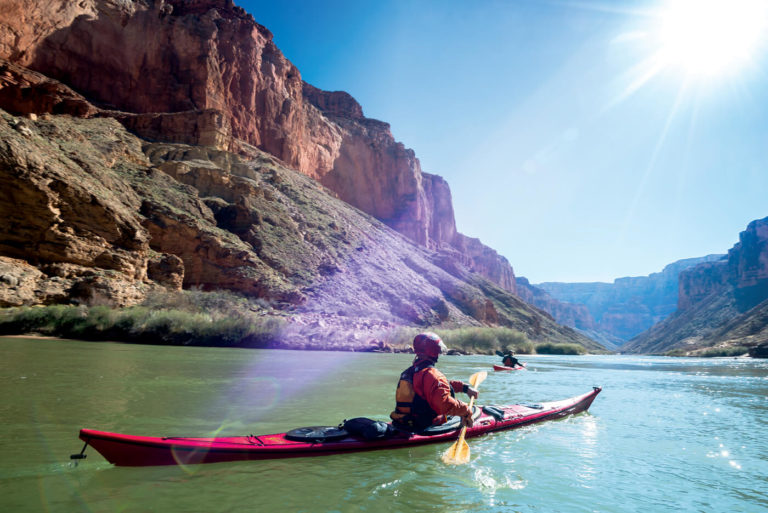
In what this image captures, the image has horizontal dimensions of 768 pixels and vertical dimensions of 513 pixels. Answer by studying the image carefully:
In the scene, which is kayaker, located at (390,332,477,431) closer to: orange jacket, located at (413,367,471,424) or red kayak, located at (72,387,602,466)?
orange jacket, located at (413,367,471,424)

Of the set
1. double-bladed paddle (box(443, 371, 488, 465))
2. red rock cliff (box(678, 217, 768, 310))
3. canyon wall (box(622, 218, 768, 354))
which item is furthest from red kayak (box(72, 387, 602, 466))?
red rock cliff (box(678, 217, 768, 310))

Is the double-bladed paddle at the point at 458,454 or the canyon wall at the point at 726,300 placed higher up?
the canyon wall at the point at 726,300

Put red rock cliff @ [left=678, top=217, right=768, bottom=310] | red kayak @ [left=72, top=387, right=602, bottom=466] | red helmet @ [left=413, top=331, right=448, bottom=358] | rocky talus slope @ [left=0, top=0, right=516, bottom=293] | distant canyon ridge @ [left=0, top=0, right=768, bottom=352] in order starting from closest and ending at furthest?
red kayak @ [left=72, top=387, right=602, bottom=466] < red helmet @ [left=413, top=331, right=448, bottom=358] < distant canyon ridge @ [left=0, top=0, right=768, bottom=352] < rocky talus slope @ [left=0, top=0, right=516, bottom=293] < red rock cliff @ [left=678, top=217, right=768, bottom=310]

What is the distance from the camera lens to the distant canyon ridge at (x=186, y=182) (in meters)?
23.8

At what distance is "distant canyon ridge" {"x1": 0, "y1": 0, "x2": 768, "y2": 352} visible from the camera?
2380 centimetres

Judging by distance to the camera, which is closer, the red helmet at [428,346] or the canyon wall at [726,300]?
the red helmet at [428,346]

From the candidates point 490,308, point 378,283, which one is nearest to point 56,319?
point 378,283

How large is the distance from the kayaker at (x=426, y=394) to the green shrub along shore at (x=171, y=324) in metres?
20.1

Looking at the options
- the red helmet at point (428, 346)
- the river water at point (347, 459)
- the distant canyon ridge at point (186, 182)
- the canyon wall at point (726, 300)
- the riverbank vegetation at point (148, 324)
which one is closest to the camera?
the river water at point (347, 459)

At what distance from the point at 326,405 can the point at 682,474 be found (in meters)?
5.78

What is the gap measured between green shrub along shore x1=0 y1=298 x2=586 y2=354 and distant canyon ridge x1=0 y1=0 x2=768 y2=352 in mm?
1613

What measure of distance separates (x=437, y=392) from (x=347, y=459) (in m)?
1.29

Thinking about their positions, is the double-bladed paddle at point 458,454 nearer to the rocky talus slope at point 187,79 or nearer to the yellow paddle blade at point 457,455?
the yellow paddle blade at point 457,455

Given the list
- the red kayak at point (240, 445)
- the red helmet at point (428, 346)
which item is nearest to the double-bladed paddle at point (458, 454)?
the red kayak at point (240, 445)
